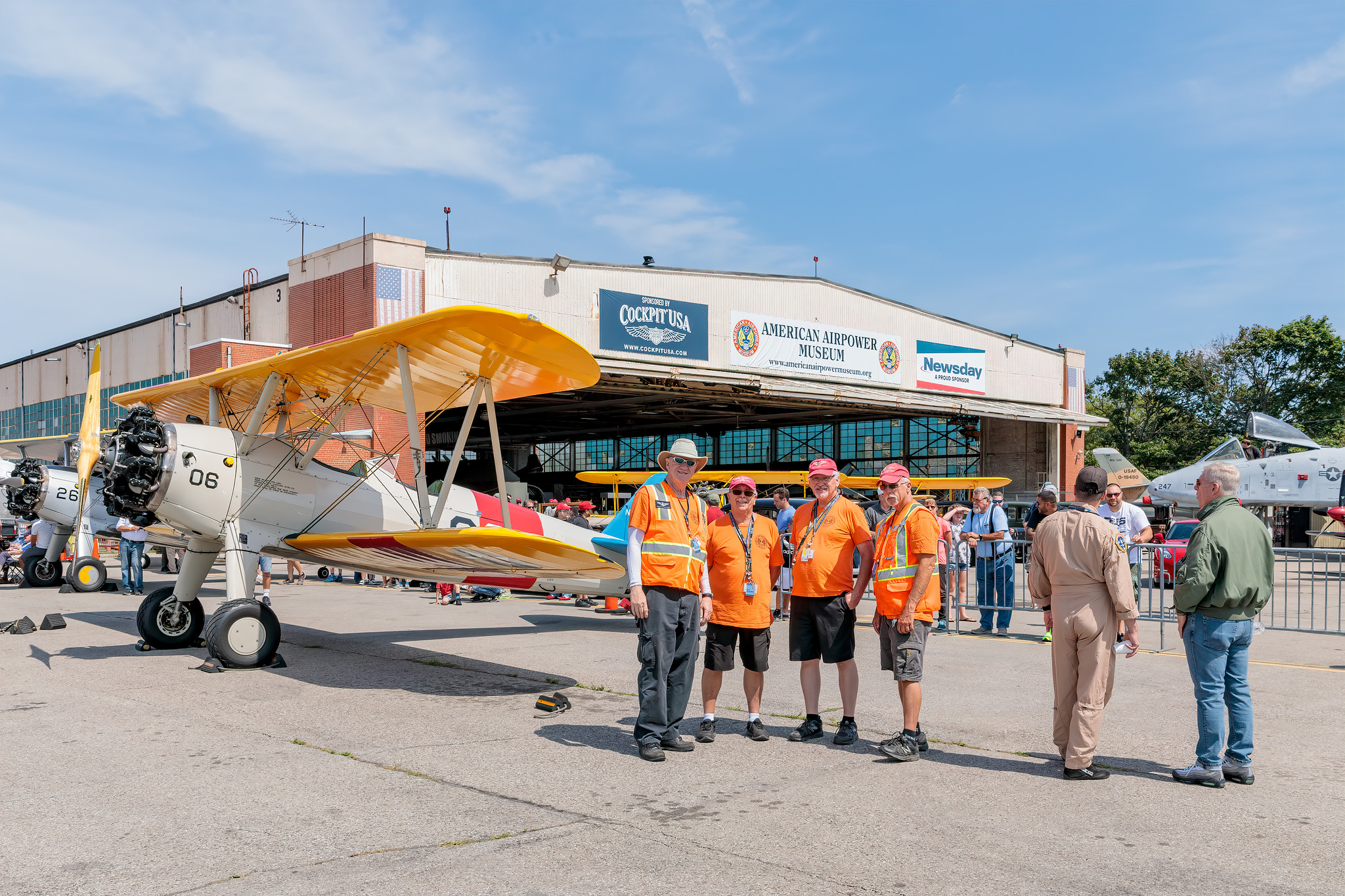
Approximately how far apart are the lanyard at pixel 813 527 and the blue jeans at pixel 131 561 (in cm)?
1366

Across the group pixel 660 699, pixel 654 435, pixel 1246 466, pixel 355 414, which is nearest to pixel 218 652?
pixel 660 699

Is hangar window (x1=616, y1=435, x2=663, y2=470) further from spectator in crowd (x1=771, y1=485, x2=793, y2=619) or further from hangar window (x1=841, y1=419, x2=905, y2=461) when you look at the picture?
spectator in crowd (x1=771, y1=485, x2=793, y2=619)

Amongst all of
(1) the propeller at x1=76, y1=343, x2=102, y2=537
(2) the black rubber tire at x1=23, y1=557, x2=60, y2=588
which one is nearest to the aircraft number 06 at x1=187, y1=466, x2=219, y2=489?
(1) the propeller at x1=76, y1=343, x2=102, y2=537

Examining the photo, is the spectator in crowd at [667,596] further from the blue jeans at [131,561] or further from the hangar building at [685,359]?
the blue jeans at [131,561]

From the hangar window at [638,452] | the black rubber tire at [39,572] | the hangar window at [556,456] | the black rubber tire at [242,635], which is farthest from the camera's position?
the hangar window at [556,456]

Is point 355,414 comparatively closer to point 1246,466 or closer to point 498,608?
point 498,608

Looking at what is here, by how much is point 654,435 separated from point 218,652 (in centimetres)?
4324

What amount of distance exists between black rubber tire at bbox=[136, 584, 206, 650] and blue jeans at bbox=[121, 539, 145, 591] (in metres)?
7.08

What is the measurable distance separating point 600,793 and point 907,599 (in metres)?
2.03

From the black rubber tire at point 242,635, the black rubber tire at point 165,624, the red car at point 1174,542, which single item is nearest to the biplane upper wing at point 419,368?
the black rubber tire at point 165,624

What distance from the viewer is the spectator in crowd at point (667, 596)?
5.30 m

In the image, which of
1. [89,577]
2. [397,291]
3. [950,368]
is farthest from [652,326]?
[89,577]

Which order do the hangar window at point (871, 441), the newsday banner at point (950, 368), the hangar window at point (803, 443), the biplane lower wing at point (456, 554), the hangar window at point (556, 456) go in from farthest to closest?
the hangar window at point (556, 456)
the hangar window at point (803, 443)
the hangar window at point (871, 441)
the newsday banner at point (950, 368)
the biplane lower wing at point (456, 554)

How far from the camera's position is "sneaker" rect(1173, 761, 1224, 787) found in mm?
4766
